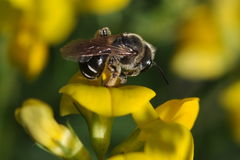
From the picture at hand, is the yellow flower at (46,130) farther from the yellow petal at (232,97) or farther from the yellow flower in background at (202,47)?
the yellow flower in background at (202,47)

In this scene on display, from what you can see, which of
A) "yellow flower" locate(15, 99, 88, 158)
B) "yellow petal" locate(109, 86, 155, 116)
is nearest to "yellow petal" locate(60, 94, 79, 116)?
"yellow flower" locate(15, 99, 88, 158)

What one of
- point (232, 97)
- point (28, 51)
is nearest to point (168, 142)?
point (28, 51)

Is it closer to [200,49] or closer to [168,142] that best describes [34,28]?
[200,49]

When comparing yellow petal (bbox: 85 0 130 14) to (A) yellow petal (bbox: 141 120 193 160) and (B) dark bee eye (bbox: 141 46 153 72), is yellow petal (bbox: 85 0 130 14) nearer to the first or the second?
(B) dark bee eye (bbox: 141 46 153 72)

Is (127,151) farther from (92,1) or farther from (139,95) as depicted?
(92,1)

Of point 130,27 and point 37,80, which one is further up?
point 130,27

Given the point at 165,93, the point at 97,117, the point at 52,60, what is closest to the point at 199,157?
the point at 165,93
